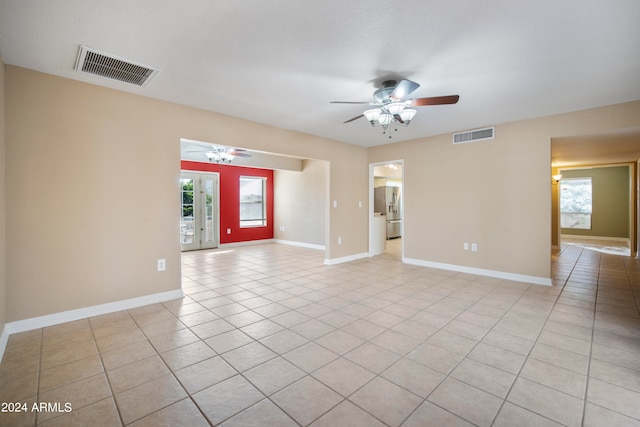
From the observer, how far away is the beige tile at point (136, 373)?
76.4 inches

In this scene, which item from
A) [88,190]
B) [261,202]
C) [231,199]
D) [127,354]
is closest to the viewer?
[127,354]

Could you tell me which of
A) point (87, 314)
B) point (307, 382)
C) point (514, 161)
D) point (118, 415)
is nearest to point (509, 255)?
point (514, 161)

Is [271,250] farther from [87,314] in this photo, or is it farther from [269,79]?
[269,79]

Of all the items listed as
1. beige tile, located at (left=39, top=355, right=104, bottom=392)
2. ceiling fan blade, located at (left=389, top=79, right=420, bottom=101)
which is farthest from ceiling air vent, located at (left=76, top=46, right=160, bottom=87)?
beige tile, located at (left=39, top=355, right=104, bottom=392)

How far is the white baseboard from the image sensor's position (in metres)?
2.68

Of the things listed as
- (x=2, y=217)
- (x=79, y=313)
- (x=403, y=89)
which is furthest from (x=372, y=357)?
(x=2, y=217)

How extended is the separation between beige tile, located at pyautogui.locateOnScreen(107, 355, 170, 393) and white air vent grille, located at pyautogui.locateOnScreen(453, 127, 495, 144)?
5.49m

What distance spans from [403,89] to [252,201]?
275 inches

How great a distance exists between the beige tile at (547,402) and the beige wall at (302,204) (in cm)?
613

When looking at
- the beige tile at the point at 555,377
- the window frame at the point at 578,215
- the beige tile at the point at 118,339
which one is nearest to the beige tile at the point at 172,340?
the beige tile at the point at 118,339

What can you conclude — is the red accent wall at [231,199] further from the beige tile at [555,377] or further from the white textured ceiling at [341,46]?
the beige tile at [555,377]

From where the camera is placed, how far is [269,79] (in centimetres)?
300

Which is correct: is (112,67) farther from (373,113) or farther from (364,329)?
(364,329)

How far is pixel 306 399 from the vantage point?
179 centimetres
